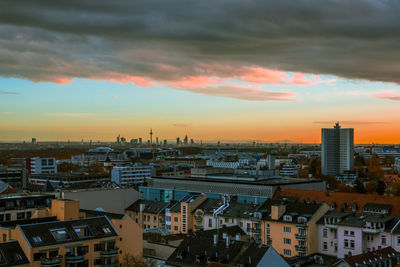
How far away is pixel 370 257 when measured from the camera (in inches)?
1980

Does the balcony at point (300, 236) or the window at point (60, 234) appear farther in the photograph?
the balcony at point (300, 236)

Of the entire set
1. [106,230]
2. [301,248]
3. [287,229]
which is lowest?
[301,248]

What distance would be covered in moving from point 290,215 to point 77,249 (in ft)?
110

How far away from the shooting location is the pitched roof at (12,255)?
43.9 meters

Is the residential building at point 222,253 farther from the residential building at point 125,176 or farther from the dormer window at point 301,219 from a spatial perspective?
the residential building at point 125,176

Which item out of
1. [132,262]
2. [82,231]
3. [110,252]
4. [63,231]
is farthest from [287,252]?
[63,231]

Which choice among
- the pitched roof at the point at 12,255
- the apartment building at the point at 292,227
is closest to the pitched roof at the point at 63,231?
the pitched roof at the point at 12,255

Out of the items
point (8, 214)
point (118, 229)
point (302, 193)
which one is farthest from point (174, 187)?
point (118, 229)

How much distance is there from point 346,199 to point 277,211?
12130mm

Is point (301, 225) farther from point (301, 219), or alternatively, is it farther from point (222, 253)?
point (222, 253)

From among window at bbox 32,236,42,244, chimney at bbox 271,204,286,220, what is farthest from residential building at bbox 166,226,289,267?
chimney at bbox 271,204,286,220

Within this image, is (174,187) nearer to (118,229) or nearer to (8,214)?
(8,214)

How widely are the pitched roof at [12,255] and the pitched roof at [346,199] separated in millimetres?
47310

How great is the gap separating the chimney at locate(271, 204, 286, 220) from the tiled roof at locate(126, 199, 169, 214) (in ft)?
83.4
